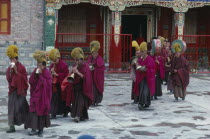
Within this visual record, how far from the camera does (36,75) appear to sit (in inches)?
327

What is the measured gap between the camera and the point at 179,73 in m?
12.2

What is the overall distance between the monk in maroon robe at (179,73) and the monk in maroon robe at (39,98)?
15.8 feet

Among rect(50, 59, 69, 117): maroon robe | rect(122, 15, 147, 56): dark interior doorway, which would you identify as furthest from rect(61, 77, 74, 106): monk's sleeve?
rect(122, 15, 147, 56): dark interior doorway

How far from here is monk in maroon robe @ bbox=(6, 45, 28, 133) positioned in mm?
8406

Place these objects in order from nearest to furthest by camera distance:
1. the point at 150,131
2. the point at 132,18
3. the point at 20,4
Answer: the point at 150,131 → the point at 20,4 → the point at 132,18

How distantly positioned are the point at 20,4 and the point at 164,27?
7.15 m

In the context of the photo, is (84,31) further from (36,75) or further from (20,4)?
(36,75)

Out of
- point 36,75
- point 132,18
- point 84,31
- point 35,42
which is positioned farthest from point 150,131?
point 132,18

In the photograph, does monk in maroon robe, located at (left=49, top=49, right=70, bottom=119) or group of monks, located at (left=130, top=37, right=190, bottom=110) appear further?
group of monks, located at (left=130, top=37, right=190, bottom=110)

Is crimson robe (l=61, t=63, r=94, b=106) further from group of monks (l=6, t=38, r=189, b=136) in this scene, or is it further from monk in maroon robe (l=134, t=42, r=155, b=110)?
monk in maroon robe (l=134, t=42, r=155, b=110)

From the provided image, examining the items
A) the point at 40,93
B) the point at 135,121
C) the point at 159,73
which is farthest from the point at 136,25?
the point at 40,93

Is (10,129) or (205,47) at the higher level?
(205,47)

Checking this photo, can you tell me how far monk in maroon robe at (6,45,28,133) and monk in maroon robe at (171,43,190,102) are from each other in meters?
4.98

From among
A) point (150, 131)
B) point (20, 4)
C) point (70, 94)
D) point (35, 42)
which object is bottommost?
point (150, 131)
